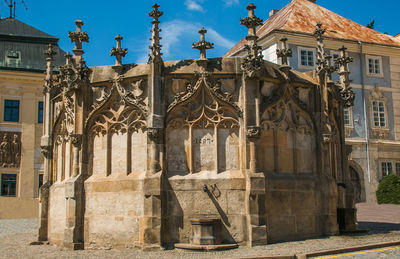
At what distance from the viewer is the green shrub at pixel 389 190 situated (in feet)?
115

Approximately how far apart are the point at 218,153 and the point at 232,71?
2336mm

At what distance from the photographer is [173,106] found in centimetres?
1381

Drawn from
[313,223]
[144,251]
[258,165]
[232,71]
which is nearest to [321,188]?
[313,223]

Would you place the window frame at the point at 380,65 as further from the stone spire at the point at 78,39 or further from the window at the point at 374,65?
the stone spire at the point at 78,39

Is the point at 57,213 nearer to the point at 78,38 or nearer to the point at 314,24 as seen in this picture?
the point at 78,38

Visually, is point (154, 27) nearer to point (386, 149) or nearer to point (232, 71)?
point (232, 71)

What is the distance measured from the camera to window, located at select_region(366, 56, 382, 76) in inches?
1582

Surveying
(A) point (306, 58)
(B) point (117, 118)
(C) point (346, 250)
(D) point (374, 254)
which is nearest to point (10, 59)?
(A) point (306, 58)

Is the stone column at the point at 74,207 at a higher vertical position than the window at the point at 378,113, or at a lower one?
lower

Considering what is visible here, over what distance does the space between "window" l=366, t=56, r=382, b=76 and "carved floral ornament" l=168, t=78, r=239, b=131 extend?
2939 cm

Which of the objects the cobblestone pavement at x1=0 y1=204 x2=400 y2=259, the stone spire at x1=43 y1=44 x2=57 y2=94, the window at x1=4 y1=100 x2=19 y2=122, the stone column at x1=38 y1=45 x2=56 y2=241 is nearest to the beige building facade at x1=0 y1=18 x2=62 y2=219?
the window at x1=4 y1=100 x2=19 y2=122

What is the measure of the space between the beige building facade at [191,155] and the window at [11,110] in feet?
78.2

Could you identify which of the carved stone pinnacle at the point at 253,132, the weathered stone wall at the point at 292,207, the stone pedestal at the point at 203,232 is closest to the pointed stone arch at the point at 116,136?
the stone pedestal at the point at 203,232

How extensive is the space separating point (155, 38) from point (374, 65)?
30.8 m
